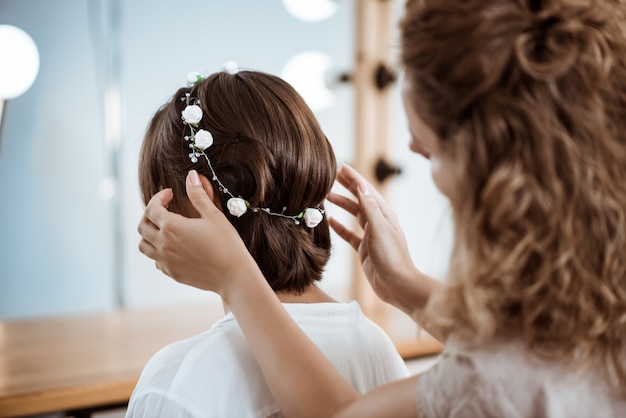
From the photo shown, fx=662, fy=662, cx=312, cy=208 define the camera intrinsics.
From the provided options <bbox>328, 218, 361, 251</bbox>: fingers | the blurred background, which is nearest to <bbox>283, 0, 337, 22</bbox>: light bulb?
the blurred background

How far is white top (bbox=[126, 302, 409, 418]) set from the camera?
762 mm

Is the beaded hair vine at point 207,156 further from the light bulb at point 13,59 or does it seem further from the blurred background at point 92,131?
the blurred background at point 92,131

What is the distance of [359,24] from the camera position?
2205 mm

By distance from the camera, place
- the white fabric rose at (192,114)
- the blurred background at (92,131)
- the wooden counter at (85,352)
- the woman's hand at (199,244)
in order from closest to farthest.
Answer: the woman's hand at (199,244) < the white fabric rose at (192,114) < the wooden counter at (85,352) < the blurred background at (92,131)

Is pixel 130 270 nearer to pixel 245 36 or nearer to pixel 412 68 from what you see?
pixel 245 36

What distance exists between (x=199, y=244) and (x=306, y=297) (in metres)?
0.21

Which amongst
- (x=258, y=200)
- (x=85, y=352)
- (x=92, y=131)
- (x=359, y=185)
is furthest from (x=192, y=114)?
(x=92, y=131)

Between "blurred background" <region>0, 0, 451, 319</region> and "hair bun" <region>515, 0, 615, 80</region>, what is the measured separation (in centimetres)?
198

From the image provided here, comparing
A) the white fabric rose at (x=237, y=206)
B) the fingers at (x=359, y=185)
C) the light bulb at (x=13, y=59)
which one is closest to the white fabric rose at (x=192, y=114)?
the white fabric rose at (x=237, y=206)

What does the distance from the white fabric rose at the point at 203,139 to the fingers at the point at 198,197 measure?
5 cm

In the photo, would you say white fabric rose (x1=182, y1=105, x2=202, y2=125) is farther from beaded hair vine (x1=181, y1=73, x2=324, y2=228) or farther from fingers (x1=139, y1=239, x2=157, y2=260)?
fingers (x1=139, y1=239, x2=157, y2=260)

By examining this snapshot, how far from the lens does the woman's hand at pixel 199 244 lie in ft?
2.45

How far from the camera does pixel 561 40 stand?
575mm

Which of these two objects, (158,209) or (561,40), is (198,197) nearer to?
(158,209)
